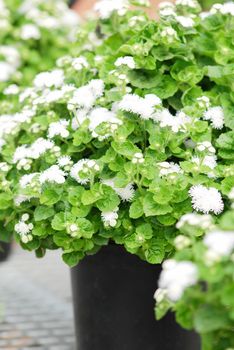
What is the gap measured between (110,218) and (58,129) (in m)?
0.39

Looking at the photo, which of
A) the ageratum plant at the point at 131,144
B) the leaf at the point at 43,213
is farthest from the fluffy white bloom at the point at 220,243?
the leaf at the point at 43,213

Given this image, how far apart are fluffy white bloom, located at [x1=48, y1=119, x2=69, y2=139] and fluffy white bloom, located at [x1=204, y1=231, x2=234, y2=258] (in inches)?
43.1

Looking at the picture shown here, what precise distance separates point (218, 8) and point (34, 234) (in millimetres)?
978

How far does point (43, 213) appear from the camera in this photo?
2281mm

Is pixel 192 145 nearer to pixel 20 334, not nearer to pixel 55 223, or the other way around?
pixel 55 223

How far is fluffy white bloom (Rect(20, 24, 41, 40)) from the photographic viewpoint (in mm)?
3985

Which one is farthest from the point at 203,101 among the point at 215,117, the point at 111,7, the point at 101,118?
the point at 111,7

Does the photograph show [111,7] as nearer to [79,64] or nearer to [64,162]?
[79,64]

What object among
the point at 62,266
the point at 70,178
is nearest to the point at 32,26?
the point at 62,266

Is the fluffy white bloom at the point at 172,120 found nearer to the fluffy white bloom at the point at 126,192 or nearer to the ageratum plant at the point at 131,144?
the ageratum plant at the point at 131,144

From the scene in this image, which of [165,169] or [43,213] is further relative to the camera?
[43,213]

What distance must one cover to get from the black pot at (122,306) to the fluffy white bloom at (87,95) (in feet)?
1.51

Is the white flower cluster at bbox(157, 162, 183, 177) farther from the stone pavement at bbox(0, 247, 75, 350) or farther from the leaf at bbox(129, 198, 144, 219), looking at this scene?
the stone pavement at bbox(0, 247, 75, 350)

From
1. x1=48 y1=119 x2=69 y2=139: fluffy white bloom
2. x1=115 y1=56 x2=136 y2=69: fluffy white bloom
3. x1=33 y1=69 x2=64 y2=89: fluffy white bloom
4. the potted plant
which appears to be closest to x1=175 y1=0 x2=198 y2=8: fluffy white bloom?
x1=115 y1=56 x2=136 y2=69: fluffy white bloom
